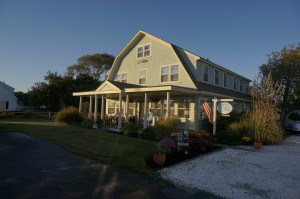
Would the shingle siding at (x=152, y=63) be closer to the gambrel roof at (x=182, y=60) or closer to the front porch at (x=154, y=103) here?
the gambrel roof at (x=182, y=60)

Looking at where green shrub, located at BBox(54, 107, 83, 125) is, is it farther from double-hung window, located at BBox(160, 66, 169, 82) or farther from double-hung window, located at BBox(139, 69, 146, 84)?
double-hung window, located at BBox(160, 66, 169, 82)

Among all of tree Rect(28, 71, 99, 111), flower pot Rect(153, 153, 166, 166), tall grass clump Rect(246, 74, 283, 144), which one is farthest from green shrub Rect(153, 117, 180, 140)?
tree Rect(28, 71, 99, 111)

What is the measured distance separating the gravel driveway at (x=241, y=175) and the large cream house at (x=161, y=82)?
22.6 ft

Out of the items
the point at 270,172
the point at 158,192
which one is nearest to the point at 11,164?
the point at 158,192

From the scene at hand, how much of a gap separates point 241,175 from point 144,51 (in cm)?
1610

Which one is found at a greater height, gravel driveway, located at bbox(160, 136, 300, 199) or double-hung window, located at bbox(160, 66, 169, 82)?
double-hung window, located at bbox(160, 66, 169, 82)

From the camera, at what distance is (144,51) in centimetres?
2094

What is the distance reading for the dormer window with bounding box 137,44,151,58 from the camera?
67.6 feet

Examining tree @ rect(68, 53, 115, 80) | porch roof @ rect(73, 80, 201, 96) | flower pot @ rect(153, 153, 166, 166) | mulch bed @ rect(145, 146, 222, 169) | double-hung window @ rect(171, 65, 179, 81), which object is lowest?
mulch bed @ rect(145, 146, 222, 169)

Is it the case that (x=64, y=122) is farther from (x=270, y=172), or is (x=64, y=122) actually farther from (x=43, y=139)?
(x=270, y=172)

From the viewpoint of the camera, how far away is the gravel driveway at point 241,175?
535cm

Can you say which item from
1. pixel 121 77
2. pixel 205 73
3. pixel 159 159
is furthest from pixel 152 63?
pixel 159 159

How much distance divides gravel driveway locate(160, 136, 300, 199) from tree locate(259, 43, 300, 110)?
15677 millimetres

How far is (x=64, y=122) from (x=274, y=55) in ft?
Answer: 73.2
